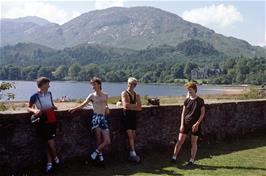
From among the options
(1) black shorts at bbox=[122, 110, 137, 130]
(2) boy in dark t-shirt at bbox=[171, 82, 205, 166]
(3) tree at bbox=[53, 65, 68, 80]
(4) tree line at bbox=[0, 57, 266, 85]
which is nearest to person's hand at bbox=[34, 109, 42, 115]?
(1) black shorts at bbox=[122, 110, 137, 130]

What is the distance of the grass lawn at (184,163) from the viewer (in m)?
9.12

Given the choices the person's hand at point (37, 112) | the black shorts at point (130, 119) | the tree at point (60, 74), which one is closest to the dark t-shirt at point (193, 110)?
the black shorts at point (130, 119)

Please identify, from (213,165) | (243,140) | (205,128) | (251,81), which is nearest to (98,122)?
(213,165)

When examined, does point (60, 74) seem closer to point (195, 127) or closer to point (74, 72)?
point (74, 72)

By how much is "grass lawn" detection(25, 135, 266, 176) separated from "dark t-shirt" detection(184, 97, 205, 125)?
93 centimetres

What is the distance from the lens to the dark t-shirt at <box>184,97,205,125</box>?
32.9ft

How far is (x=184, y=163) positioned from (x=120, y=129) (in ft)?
5.20

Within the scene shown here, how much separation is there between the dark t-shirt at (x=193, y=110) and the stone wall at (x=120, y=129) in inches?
54.0

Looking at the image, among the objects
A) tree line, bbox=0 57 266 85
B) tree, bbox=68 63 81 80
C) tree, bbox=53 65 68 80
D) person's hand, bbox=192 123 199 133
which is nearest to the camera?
person's hand, bbox=192 123 199 133

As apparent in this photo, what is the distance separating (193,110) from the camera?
33.0 feet

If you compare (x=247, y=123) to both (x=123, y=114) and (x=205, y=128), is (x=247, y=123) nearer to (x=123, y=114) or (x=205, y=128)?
(x=205, y=128)

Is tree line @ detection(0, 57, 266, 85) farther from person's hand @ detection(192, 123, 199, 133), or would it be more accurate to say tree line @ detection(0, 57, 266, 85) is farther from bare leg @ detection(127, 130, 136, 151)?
person's hand @ detection(192, 123, 199, 133)

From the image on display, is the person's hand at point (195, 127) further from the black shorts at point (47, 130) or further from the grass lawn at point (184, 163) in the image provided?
the black shorts at point (47, 130)

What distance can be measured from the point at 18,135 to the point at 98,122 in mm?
1641
